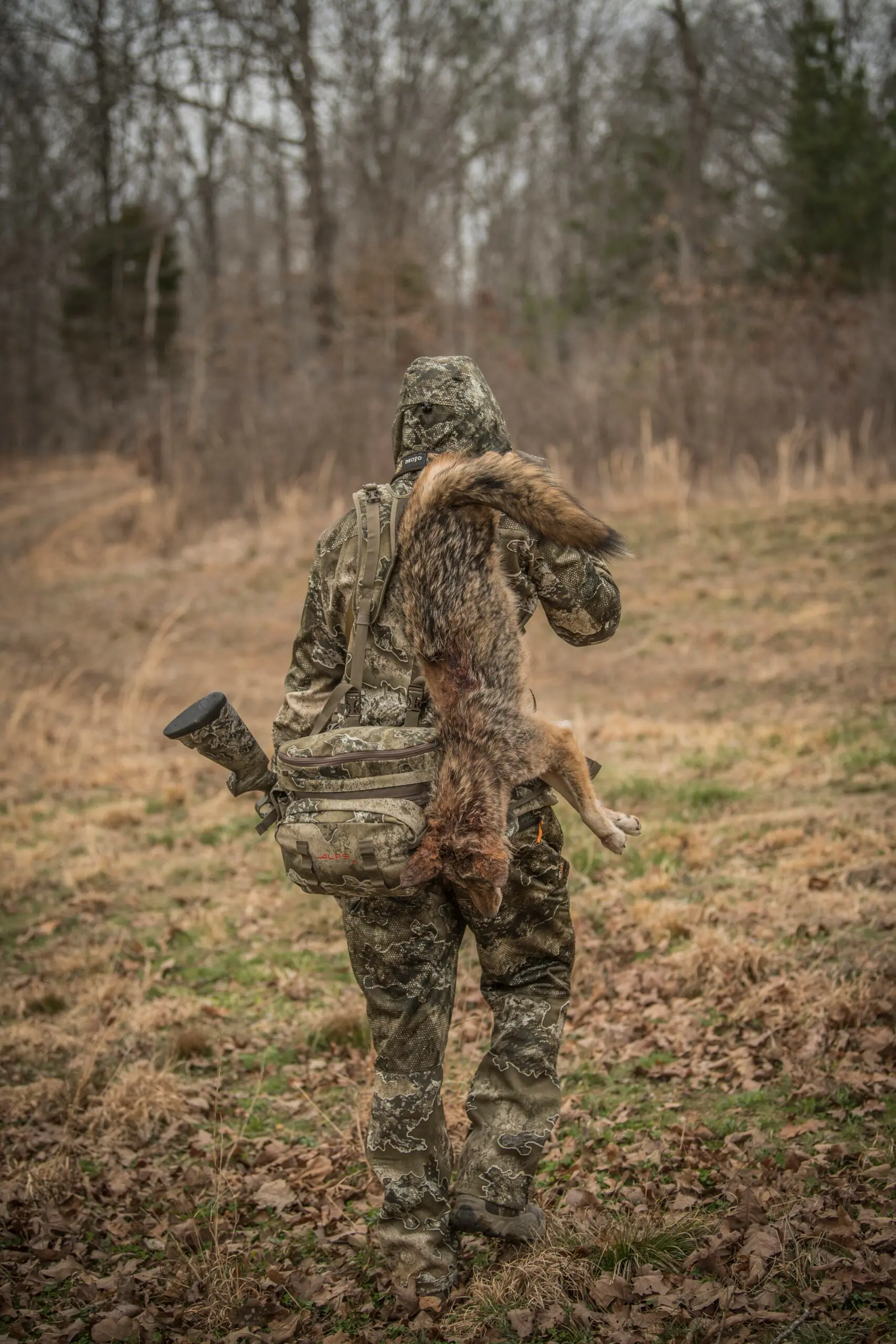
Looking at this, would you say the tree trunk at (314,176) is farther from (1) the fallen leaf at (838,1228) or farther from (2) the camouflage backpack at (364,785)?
(1) the fallen leaf at (838,1228)

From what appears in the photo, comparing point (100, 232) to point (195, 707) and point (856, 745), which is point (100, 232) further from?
point (195, 707)

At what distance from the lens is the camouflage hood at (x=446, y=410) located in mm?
2965

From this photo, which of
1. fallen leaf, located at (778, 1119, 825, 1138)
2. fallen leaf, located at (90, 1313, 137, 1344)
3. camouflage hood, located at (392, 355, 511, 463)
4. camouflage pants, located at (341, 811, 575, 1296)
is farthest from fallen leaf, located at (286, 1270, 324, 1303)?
camouflage hood, located at (392, 355, 511, 463)

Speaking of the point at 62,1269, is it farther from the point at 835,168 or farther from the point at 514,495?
the point at 835,168

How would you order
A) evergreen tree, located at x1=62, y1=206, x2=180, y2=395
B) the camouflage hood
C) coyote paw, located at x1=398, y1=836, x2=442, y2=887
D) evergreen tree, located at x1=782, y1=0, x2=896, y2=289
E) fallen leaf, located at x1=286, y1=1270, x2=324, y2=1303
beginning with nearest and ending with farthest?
coyote paw, located at x1=398, y1=836, x2=442, y2=887, the camouflage hood, fallen leaf, located at x1=286, y1=1270, x2=324, y2=1303, evergreen tree, located at x1=782, y1=0, x2=896, y2=289, evergreen tree, located at x1=62, y1=206, x2=180, y2=395

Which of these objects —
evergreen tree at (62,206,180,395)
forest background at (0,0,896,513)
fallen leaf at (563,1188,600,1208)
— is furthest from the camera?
evergreen tree at (62,206,180,395)

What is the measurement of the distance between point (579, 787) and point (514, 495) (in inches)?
31.5

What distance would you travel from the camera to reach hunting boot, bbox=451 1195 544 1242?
9.54 feet

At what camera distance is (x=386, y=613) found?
2.88 m

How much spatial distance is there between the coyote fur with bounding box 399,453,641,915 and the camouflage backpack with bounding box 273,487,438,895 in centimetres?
5

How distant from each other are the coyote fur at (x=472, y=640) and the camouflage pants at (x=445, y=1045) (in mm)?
258

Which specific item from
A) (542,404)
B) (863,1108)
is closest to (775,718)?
(863,1108)

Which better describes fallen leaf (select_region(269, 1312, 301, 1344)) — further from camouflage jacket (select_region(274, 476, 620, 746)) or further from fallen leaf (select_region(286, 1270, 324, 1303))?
camouflage jacket (select_region(274, 476, 620, 746))

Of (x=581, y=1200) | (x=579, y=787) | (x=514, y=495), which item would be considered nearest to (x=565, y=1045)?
(x=581, y=1200)
